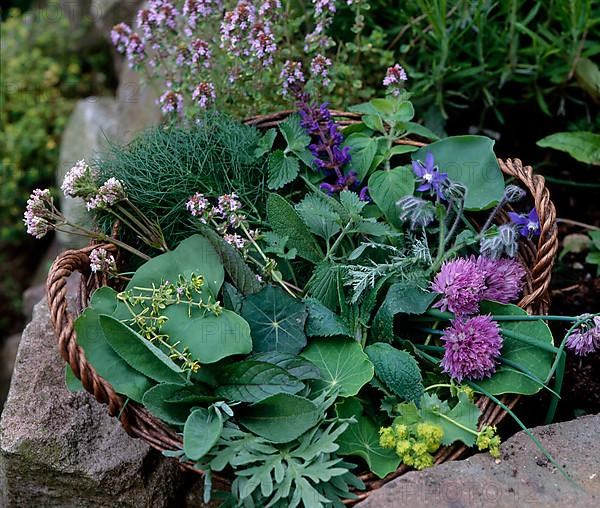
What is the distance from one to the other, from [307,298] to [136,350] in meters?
0.40

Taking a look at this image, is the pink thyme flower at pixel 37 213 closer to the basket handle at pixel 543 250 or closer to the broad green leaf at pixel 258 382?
the broad green leaf at pixel 258 382

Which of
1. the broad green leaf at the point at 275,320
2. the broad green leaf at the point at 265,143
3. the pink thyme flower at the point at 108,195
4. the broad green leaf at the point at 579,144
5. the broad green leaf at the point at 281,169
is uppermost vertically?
the pink thyme flower at the point at 108,195

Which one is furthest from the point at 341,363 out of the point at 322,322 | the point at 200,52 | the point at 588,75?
the point at 588,75

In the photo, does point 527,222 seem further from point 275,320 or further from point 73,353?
point 73,353

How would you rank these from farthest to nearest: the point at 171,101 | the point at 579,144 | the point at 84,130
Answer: the point at 84,130
the point at 579,144
the point at 171,101

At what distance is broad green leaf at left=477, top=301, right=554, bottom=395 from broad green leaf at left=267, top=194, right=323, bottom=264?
44cm

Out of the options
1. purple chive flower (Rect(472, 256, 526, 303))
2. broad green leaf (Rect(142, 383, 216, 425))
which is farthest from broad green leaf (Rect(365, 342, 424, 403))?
broad green leaf (Rect(142, 383, 216, 425))

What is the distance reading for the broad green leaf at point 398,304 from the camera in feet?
5.22

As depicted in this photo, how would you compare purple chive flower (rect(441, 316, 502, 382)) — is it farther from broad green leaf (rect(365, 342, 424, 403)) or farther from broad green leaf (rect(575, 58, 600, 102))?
broad green leaf (rect(575, 58, 600, 102))

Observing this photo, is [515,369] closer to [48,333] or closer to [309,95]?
[309,95]

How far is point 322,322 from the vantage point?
1.61 m

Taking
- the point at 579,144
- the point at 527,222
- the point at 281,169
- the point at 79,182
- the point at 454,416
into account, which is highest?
the point at 79,182

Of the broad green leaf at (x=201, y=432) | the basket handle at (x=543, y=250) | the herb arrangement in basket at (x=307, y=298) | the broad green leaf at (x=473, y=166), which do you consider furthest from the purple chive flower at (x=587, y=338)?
the broad green leaf at (x=201, y=432)

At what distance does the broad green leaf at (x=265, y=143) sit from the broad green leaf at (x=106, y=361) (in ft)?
1.95
